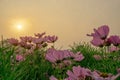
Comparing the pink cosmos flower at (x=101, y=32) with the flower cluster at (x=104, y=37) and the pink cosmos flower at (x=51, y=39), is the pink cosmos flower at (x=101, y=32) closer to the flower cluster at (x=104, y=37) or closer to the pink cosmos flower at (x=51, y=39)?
the flower cluster at (x=104, y=37)

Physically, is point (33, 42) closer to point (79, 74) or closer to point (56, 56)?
point (56, 56)

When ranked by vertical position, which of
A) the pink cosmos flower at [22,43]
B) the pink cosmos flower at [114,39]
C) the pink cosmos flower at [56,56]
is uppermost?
the pink cosmos flower at [114,39]

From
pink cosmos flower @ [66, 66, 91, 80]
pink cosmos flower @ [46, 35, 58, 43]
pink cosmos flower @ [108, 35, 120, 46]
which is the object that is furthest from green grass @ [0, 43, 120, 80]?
pink cosmos flower @ [66, 66, 91, 80]

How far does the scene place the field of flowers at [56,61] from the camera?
0.84 meters

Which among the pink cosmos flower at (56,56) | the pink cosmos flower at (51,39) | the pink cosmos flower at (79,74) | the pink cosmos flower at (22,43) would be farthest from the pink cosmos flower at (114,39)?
the pink cosmos flower at (22,43)

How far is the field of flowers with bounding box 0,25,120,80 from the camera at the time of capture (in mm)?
835

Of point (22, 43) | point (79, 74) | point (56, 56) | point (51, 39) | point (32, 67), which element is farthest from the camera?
point (22, 43)

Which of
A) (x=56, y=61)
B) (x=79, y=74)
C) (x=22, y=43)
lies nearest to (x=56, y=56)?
(x=56, y=61)

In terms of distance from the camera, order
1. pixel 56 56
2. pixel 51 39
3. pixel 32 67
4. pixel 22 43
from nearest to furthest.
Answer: pixel 56 56 → pixel 32 67 → pixel 51 39 → pixel 22 43

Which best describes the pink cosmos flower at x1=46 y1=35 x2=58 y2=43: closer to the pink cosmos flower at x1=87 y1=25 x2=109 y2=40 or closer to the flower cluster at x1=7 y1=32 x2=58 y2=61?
the flower cluster at x1=7 y1=32 x2=58 y2=61

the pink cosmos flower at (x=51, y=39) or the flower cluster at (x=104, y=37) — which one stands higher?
the flower cluster at (x=104, y=37)

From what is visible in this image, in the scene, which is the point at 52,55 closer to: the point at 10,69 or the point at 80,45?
the point at 10,69

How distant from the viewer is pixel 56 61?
127 centimetres

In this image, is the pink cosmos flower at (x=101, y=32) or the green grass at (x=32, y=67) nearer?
the pink cosmos flower at (x=101, y=32)
